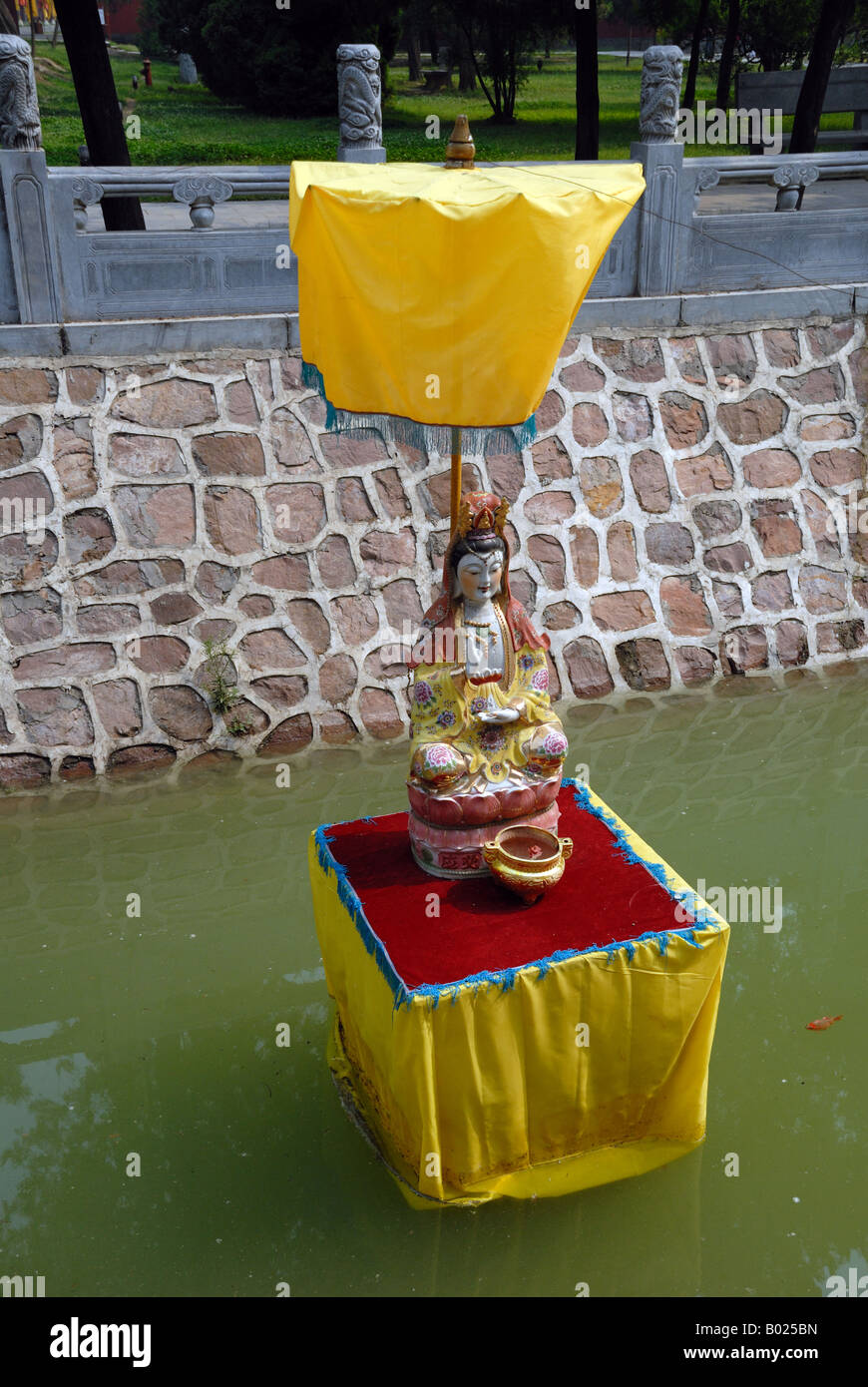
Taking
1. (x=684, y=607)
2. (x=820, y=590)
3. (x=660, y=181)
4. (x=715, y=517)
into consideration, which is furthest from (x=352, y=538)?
(x=820, y=590)

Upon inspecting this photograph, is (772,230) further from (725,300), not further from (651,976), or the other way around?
(651,976)

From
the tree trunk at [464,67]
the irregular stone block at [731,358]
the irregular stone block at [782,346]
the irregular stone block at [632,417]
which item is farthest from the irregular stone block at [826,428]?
the tree trunk at [464,67]

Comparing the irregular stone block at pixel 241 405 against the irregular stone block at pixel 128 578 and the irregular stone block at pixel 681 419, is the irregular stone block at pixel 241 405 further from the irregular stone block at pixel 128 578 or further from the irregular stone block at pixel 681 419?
the irregular stone block at pixel 681 419

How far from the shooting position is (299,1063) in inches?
194

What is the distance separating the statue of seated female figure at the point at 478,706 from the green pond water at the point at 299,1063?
4.43 feet

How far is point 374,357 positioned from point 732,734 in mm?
4102

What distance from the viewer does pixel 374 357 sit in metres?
4.01

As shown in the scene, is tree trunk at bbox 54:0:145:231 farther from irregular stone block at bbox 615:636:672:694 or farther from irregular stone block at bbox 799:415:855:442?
irregular stone block at bbox 799:415:855:442

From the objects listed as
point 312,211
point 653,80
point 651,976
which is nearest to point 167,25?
point 653,80

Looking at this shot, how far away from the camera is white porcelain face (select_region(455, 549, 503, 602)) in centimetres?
429

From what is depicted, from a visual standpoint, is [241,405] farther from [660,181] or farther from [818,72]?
[818,72]

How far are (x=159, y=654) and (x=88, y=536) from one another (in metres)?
0.78

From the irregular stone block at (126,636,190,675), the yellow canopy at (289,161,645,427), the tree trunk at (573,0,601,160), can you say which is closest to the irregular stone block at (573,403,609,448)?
the irregular stone block at (126,636,190,675)

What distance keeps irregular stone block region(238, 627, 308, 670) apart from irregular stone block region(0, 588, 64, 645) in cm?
106
